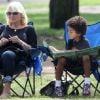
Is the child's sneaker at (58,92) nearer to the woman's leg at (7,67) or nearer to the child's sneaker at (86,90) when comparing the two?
the child's sneaker at (86,90)

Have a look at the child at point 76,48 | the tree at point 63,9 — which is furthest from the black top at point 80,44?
the tree at point 63,9

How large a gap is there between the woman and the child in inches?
21.0

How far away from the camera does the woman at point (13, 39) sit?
8.38m

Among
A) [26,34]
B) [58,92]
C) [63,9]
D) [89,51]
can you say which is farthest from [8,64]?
[63,9]

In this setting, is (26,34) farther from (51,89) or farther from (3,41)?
(51,89)

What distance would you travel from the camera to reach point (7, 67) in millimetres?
8336

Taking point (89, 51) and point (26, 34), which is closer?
point (89, 51)

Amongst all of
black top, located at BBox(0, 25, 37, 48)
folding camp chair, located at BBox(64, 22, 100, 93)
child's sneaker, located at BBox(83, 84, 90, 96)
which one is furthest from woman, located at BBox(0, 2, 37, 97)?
child's sneaker, located at BBox(83, 84, 90, 96)

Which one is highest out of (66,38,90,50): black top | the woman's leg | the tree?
(66,38,90,50): black top

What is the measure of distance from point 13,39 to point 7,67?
18.8 inches

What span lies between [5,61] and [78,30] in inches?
44.3

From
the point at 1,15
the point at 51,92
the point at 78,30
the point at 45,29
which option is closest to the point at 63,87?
the point at 51,92

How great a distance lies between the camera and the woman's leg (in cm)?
834

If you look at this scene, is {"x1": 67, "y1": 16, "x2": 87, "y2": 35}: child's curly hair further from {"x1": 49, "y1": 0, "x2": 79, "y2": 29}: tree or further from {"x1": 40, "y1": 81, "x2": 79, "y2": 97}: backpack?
{"x1": 49, "y1": 0, "x2": 79, "y2": 29}: tree
